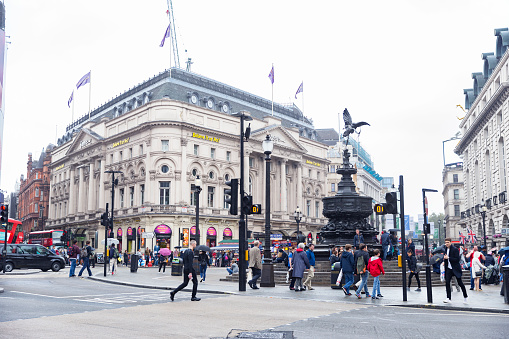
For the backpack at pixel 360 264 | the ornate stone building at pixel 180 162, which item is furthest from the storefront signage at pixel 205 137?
the backpack at pixel 360 264

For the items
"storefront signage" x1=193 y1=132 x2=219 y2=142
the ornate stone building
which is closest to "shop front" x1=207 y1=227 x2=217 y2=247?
the ornate stone building

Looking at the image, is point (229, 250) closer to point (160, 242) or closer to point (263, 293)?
point (160, 242)

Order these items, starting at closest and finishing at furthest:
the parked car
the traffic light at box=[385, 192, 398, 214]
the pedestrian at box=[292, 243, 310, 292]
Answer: the traffic light at box=[385, 192, 398, 214] < the pedestrian at box=[292, 243, 310, 292] < the parked car

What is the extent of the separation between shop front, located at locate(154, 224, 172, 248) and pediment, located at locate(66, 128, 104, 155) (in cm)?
1783

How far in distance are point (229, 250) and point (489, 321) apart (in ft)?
145

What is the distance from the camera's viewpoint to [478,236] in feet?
206

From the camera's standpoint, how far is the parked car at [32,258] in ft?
112

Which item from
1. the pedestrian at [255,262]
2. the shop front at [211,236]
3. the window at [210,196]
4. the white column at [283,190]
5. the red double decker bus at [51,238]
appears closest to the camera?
the pedestrian at [255,262]

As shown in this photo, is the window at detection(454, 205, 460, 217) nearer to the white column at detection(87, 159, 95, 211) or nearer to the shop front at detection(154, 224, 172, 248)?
the shop front at detection(154, 224, 172, 248)

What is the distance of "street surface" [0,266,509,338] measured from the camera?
9562 mm

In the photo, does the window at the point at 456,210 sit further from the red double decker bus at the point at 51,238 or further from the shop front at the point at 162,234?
the red double decker bus at the point at 51,238

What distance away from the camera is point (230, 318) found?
11.7m

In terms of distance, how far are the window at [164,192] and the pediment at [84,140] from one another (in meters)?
14.3

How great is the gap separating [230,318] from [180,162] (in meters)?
51.8
